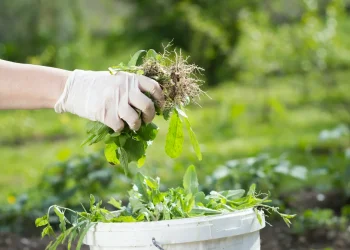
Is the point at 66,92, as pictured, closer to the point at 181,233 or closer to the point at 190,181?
the point at 190,181

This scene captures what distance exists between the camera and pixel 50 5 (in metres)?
9.50

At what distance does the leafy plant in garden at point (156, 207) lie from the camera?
1.85 meters

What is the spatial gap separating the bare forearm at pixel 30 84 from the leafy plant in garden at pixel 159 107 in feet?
0.56

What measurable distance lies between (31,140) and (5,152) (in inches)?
26.3

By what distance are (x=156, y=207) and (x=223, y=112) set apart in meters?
6.08

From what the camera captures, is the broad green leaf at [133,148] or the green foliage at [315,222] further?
the green foliage at [315,222]

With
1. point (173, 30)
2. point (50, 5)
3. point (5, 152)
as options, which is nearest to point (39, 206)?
point (5, 152)

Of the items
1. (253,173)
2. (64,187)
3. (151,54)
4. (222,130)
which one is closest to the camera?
(151,54)

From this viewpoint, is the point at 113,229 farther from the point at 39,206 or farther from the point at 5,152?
the point at 5,152

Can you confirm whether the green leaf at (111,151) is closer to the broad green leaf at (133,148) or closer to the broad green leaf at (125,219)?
the broad green leaf at (133,148)

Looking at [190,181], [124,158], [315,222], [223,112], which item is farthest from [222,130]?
[124,158]

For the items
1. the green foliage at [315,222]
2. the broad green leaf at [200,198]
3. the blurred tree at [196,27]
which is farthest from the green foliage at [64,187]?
the blurred tree at [196,27]

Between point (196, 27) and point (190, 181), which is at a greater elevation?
point (196, 27)

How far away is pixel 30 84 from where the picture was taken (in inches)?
80.1
